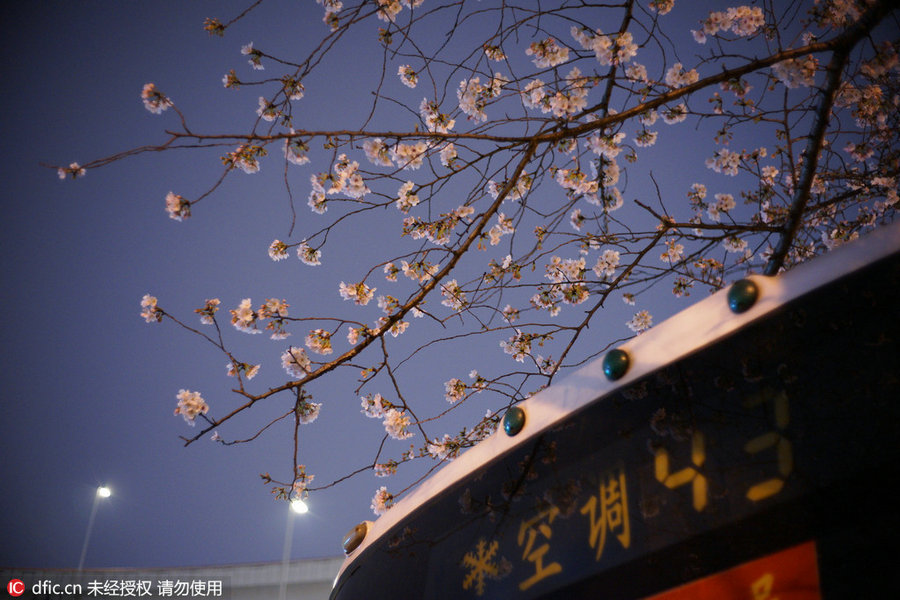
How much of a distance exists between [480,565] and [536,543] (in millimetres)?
245

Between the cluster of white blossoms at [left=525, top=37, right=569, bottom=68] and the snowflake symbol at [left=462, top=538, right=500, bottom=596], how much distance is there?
4577mm

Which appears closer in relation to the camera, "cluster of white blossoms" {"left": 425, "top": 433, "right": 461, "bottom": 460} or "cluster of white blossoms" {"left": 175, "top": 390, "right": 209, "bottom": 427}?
"cluster of white blossoms" {"left": 175, "top": 390, "right": 209, "bottom": 427}

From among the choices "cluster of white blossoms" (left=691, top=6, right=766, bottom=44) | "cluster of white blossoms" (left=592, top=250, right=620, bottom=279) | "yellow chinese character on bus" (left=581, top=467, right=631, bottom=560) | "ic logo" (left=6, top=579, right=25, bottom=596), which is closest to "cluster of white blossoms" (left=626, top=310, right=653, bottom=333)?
"cluster of white blossoms" (left=592, top=250, right=620, bottom=279)

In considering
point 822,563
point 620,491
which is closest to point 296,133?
point 620,491

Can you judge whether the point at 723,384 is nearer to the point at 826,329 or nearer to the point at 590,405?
the point at 826,329

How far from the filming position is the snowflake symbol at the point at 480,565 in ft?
4.95

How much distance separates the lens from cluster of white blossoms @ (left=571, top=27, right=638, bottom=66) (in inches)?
155

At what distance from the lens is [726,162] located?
20.3ft

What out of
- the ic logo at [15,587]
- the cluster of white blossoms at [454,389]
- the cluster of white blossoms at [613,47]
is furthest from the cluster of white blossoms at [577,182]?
the ic logo at [15,587]

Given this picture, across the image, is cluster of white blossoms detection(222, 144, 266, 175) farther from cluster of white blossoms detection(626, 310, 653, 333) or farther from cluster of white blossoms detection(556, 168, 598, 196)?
cluster of white blossoms detection(626, 310, 653, 333)

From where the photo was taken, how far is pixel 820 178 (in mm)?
5930

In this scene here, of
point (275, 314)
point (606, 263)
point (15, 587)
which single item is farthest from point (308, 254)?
point (15, 587)

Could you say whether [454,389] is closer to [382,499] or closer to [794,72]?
[382,499]

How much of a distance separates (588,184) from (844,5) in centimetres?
279
